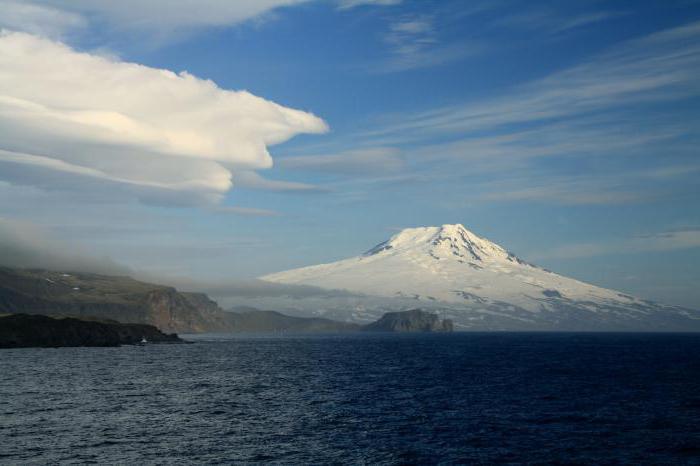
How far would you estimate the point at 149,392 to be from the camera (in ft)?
351

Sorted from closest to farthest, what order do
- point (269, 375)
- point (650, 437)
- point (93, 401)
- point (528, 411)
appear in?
point (650, 437), point (528, 411), point (93, 401), point (269, 375)

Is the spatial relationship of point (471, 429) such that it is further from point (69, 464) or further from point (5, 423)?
point (5, 423)

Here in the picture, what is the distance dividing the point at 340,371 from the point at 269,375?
18242 millimetres

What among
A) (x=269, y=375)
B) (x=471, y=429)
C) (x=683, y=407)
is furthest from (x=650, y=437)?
(x=269, y=375)

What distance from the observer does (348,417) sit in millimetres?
83125

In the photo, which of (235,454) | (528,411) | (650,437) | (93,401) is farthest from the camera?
(93,401)

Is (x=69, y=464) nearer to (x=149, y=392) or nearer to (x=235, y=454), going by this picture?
(x=235, y=454)

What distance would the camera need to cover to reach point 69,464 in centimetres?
5719

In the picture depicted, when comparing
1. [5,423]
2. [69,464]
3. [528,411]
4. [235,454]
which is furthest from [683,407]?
[5,423]

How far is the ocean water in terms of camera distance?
205ft

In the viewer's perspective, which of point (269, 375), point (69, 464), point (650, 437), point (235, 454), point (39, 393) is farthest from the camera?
point (269, 375)

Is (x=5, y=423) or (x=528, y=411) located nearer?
(x=5, y=423)

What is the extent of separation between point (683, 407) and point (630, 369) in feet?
216

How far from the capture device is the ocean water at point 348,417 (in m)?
62.4
